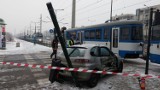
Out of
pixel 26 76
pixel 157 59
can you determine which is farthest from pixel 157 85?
pixel 26 76

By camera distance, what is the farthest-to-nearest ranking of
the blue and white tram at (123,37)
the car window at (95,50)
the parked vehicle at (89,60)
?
the blue and white tram at (123,37)
the car window at (95,50)
the parked vehicle at (89,60)

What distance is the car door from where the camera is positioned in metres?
7.43

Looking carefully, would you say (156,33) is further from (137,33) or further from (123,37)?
(123,37)

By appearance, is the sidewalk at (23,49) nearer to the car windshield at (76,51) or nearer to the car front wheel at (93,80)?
the car windshield at (76,51)

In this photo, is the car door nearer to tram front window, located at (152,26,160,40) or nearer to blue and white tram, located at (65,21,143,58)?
tram front window, located at (152,26,160,40)

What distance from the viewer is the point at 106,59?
771 cm

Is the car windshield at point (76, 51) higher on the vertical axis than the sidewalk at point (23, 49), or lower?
higher

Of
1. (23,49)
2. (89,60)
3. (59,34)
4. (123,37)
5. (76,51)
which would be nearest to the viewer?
(59,34)

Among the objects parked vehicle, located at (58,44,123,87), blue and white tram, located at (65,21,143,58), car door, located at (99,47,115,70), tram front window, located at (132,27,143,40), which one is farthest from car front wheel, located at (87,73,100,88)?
tram front window, located at (132,27,143,40)

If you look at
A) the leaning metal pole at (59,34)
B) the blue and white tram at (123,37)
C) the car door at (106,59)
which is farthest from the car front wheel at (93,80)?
the blue and white tram at (123,37)

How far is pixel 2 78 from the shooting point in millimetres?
7988

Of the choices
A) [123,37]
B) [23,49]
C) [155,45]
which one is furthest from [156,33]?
[23,49]

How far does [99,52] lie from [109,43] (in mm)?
7430

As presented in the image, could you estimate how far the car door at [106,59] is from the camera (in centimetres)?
743
